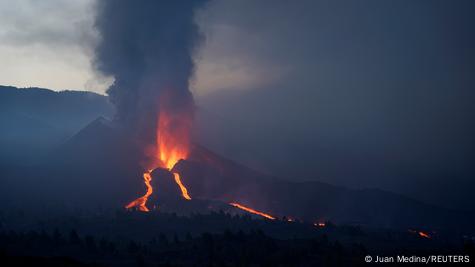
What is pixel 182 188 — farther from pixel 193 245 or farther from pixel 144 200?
pixel 193 245

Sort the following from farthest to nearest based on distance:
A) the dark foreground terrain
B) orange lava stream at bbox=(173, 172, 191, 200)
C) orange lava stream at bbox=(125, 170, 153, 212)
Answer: orange lava stream at bbox=(173, 172, 191, 200) → orange lava stream at bbox=(125, 170, 153, 212) → the dark foreground terrain

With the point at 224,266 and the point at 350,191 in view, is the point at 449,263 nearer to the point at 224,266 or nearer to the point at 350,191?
the point at 224,266

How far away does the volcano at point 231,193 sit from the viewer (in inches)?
4528

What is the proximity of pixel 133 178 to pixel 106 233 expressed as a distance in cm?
4199

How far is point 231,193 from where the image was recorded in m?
126

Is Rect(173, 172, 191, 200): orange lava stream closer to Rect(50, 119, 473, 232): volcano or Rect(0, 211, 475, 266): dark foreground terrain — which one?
Rect(50, 119, 473, 232): volcano

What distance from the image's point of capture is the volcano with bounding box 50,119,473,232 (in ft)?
377

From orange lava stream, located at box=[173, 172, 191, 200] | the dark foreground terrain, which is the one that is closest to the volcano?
orange lava stream, located at box=[173, 172, 191, 200]

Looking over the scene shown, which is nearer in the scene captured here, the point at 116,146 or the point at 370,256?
the point at 370,256

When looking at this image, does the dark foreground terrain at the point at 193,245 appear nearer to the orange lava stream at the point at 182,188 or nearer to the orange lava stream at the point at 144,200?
the orange lava stream at the point at 144,200

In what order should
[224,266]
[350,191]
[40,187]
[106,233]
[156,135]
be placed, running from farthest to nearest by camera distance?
[350,191] → [156,135] → [40,187] → [106,233] → [224,266]

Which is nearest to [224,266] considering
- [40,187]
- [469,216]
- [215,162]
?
[40,187]

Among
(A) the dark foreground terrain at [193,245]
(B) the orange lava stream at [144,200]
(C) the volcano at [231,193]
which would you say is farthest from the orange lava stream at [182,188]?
(A) the dark foreground terrain at [193,245]

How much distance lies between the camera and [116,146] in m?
142
